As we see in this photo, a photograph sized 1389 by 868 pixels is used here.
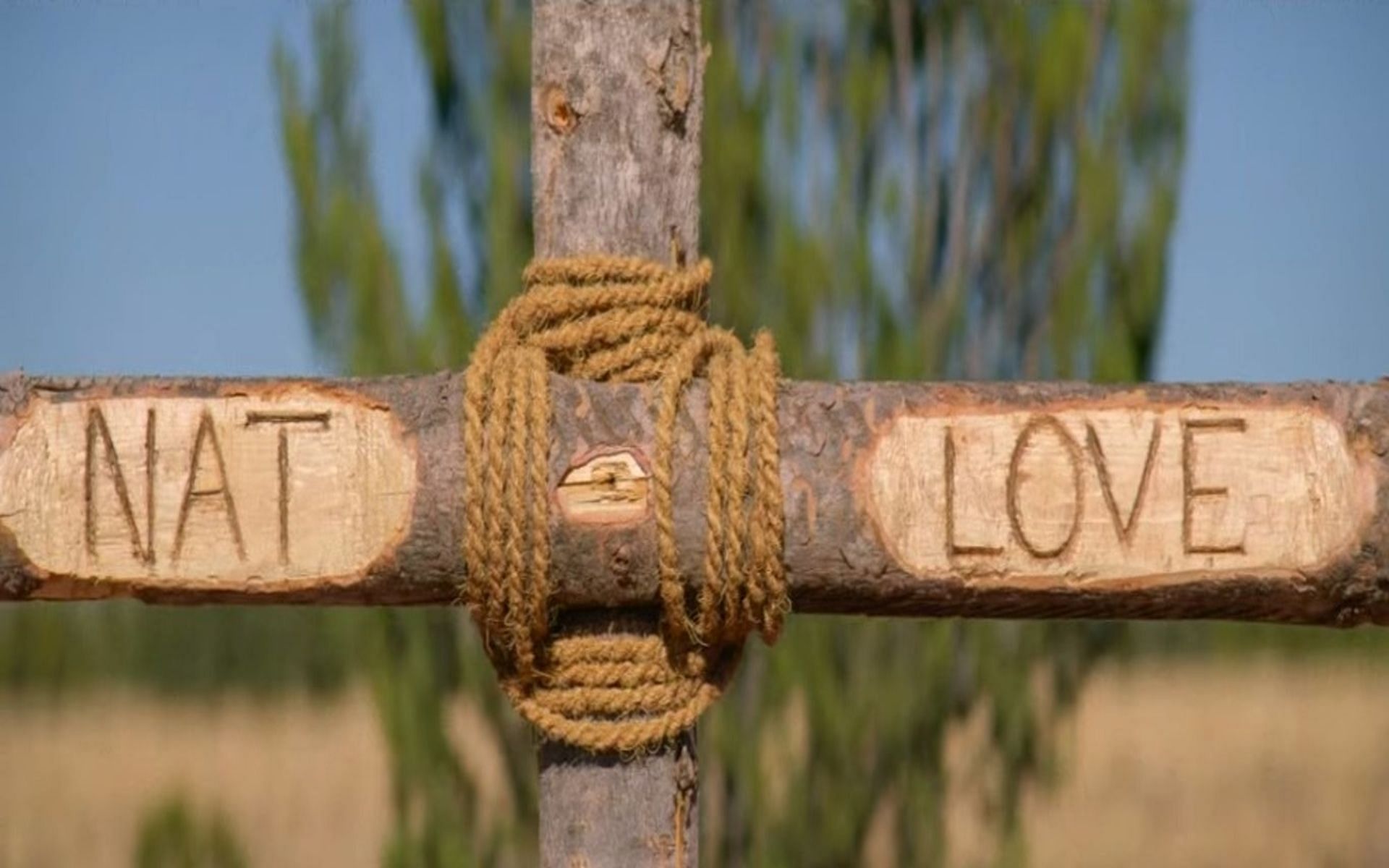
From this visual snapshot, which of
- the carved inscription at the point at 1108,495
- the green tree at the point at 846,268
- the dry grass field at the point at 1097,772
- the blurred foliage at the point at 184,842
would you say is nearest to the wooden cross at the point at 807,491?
the carved inscription at the point at 1108,495

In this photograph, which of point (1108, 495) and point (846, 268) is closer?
point (1108, 495)

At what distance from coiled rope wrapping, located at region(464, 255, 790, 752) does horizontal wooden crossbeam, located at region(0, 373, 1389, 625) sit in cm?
3

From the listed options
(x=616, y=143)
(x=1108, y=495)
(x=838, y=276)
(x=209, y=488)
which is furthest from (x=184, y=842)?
(x=1108, y=495)

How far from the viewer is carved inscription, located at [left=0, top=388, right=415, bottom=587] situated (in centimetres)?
163

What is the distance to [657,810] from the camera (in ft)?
5.57

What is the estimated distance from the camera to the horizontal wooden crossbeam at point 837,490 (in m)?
1.63

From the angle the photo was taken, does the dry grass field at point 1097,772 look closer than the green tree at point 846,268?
No

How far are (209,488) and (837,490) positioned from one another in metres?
0.54

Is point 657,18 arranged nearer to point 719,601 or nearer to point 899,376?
point 719,601

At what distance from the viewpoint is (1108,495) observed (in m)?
1.63

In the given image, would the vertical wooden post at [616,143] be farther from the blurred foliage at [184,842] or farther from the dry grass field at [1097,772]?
the dry grass field at [1097,772]

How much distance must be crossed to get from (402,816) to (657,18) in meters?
1.94

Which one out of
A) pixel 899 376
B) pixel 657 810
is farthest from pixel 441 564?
pixel 899 376

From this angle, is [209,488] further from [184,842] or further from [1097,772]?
[1097,772]
